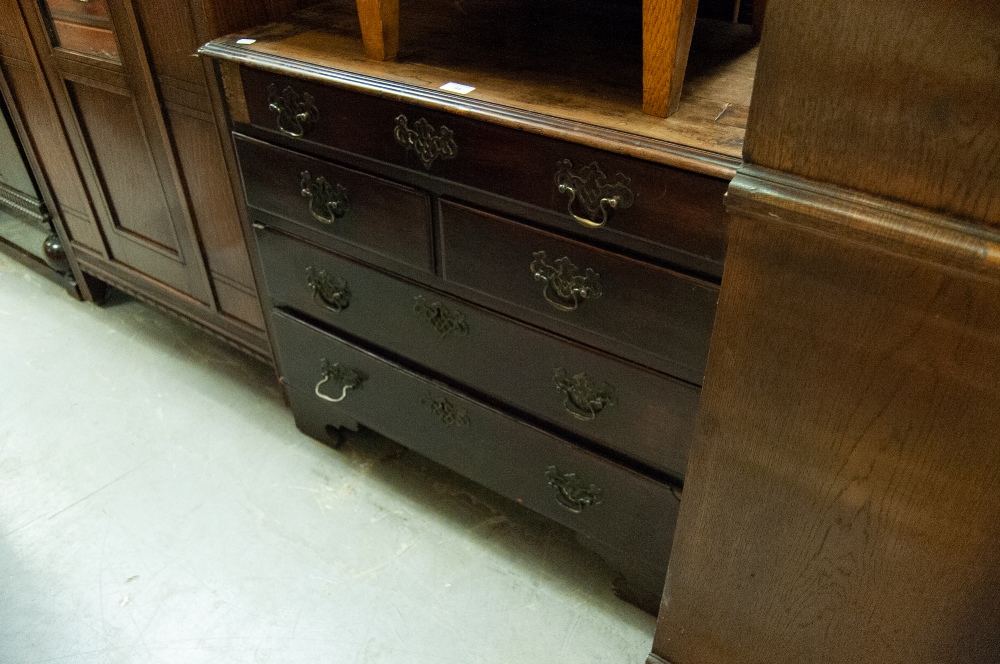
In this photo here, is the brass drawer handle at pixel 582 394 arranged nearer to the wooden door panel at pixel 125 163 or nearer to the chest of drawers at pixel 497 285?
the chest of drawers at pixel 497 285

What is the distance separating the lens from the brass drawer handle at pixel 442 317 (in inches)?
46.8

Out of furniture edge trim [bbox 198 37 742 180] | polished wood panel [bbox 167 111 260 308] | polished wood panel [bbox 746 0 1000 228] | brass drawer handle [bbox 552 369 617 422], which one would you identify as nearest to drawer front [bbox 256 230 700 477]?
brass drawer handle [bbox 552 369 617 422]

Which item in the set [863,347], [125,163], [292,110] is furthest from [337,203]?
[863,347]

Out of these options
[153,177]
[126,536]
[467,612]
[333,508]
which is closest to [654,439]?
[467,612]

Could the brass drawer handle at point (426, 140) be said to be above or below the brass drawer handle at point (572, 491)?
above

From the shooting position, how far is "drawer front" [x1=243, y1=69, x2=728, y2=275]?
865mm

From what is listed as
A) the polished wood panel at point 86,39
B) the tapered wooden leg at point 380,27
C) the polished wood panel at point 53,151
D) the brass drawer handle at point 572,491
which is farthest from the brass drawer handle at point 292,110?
the polished wood panel at point 53,151

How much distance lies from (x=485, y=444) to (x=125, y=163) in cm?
105

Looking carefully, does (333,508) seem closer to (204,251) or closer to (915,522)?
(204,251)

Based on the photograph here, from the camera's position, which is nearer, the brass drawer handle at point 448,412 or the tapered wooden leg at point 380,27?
the tapered wooden leg at point 380,27

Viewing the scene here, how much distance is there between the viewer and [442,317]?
1.21 metres

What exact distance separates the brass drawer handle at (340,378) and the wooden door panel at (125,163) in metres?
0.51

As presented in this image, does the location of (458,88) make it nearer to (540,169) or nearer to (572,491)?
(540,169)

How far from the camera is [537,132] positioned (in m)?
0.91
